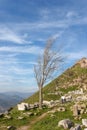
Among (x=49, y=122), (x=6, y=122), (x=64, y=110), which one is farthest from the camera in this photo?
(x=64, y=110)

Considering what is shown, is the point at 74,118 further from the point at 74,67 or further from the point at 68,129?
the point at 74,67

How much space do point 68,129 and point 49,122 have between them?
694cm

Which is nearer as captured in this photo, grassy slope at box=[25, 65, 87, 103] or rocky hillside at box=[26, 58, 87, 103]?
rocky hillside at box=[26, 58, 87, 103]

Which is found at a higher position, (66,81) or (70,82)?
(66,81)

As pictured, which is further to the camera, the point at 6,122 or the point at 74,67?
the point at 74,67

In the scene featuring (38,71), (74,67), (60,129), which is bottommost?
(60,129)

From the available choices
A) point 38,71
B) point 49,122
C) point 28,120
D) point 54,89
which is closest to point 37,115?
point 28,120

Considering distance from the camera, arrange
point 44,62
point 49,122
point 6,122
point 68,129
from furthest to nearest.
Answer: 1. point 44,62
2. point 6,122
3. point 49,122
4. point 68,129

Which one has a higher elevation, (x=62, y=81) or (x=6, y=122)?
(x=62, y=81)

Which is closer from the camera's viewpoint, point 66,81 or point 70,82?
point 70,82

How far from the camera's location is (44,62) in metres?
57.6

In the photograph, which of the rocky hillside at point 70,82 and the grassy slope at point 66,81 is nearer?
the rocky hillside at point 70,82

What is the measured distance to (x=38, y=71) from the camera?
58812 mm

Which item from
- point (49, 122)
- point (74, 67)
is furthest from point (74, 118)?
point (74, 67)
